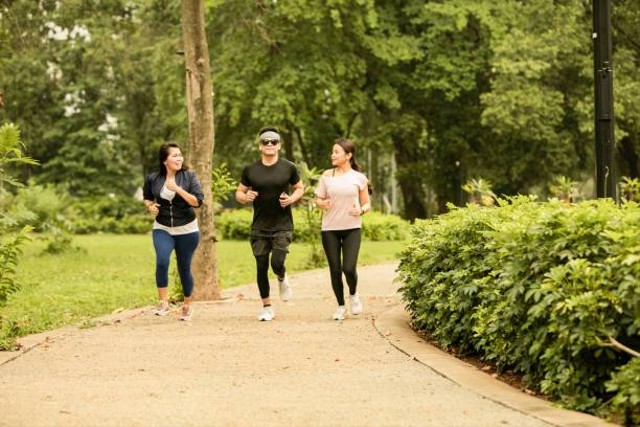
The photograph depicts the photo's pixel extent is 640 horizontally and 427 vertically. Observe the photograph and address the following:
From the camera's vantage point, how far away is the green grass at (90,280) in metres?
13.1

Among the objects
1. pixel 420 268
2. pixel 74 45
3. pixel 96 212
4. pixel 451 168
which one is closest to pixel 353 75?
pixel 451 168

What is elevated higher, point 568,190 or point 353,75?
point 353,75

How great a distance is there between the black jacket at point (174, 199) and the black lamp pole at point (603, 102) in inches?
169

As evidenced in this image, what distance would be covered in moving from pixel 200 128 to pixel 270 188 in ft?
8.34

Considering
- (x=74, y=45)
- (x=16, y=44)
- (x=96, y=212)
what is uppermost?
(x=74, y=45)

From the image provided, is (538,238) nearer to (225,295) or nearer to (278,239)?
(278,239)

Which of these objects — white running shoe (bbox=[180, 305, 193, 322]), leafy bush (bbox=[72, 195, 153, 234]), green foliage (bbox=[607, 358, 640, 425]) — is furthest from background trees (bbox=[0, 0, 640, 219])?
green foliage (bbox=[607, 358, 640, 425])

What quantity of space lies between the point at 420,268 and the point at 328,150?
1498 inches

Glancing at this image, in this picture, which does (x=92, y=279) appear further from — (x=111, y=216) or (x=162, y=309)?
A: (x=111, y=216)

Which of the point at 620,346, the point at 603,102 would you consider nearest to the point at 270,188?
the point at 603,102

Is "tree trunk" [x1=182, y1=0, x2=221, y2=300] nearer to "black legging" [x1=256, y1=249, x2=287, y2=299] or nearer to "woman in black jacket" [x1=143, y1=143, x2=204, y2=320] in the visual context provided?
"woman in black jacket" [x1=143, y1=143, x2=204, y2=320]

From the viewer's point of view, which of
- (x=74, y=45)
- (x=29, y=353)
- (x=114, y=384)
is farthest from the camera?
(x=74, y=45)

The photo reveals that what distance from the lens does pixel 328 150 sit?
4809 cm

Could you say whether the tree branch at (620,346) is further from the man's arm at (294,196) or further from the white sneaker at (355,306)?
the white sneaker at (355,306)
